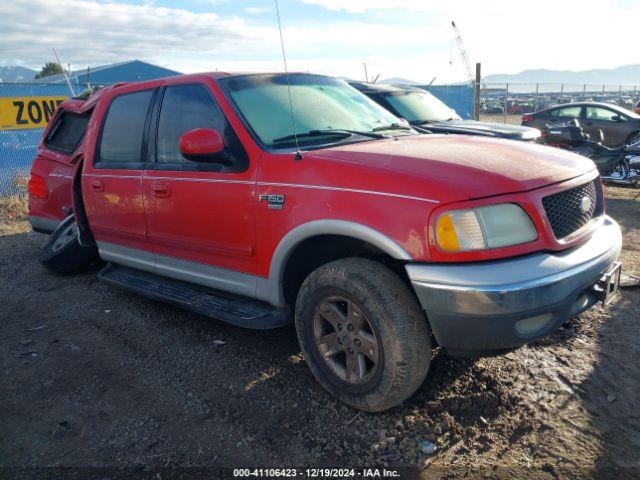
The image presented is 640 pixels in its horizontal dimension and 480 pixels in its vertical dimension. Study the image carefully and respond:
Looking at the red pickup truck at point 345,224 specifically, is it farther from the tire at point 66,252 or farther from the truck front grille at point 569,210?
the tire at point 66,252

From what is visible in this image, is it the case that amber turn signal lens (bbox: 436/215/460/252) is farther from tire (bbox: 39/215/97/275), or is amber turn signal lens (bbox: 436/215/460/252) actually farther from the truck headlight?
tire (bbox: 39/215/97/275)

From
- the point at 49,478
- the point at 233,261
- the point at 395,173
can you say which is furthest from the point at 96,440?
the point at 395,173

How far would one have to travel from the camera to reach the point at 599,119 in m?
13.6

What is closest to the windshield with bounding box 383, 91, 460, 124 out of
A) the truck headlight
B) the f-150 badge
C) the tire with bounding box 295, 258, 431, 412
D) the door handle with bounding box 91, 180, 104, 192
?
the door handle with bounding box 91, 180, 104, 192

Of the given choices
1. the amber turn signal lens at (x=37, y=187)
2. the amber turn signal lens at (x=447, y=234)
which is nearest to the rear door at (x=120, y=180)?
the amber turn signal lens at (x=37, y=187)

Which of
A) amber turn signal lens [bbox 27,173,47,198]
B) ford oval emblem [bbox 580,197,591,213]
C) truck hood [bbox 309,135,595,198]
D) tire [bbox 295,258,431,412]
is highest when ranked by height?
truck hood [bbox 309,135,595,198]

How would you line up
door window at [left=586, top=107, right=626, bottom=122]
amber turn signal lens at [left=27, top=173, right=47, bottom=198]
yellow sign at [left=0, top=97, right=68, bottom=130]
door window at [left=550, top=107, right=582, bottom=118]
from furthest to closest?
door window at [left=550, top=107, right=582, bottom=118], door window at [left=586, top=107, right=626, bottom=122], yellow sign at [left=0, top=97, right=68, bottom=130], amber turn signal lens at [left=27, top=173, right=47, bottom=198]

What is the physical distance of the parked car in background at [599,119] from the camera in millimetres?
12953

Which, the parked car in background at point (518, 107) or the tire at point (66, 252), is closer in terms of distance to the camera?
the tire at point (66, 252)

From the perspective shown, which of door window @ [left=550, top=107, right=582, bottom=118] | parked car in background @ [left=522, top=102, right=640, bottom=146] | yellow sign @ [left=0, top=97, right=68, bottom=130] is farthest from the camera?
door window @ [left=550, top=107, right=582, bottom=118]

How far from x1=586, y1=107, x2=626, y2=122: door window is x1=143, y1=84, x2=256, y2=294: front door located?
1263 centimetres

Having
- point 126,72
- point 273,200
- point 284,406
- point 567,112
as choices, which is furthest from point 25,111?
point 126,72

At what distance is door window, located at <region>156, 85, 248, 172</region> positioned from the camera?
11.3ft

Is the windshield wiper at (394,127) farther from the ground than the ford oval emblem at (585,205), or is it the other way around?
the windshield wiper at (394,127)
